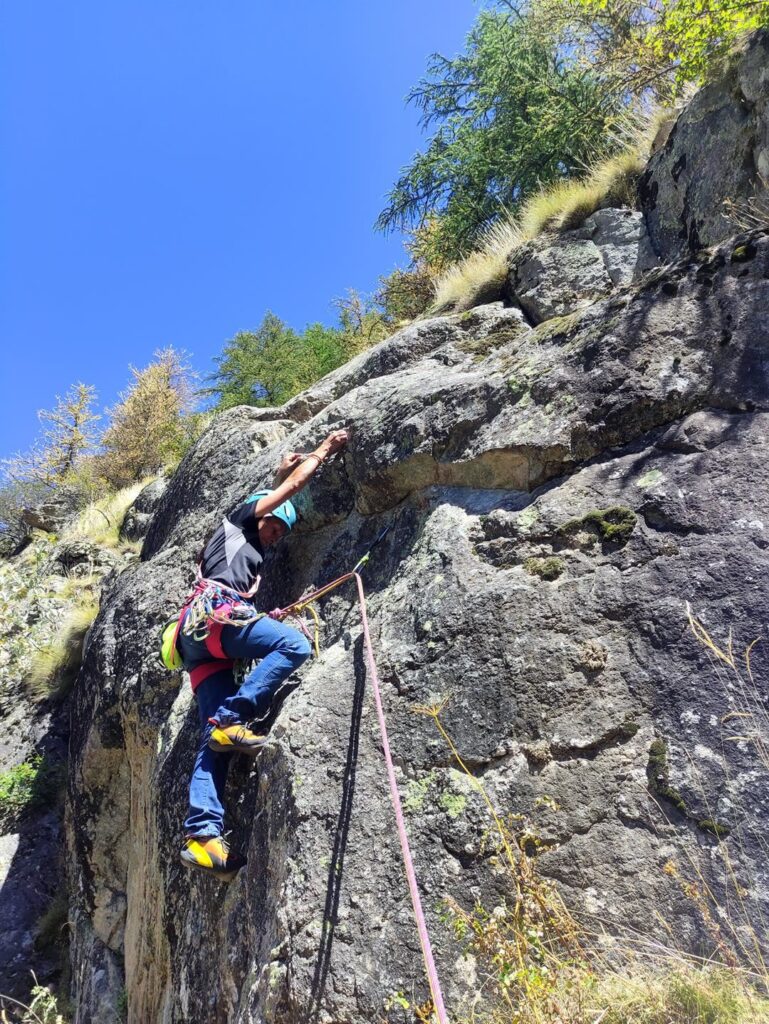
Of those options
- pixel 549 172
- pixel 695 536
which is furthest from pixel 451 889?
pixel 549 172

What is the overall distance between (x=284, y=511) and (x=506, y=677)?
93.1 inches

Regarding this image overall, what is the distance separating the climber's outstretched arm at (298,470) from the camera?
4902 millimetres

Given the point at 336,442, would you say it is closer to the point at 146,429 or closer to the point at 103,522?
the point at 103,522

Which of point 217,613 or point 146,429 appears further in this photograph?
point 146,429

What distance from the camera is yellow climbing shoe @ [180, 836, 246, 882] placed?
3.58m

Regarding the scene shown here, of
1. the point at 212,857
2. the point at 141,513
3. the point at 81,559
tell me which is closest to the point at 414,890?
the point at 212,857

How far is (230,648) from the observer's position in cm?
429

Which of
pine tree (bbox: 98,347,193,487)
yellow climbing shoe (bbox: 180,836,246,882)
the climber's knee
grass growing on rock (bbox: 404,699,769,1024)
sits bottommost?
grass growing on rock (bbox: 404,699,769,1024)

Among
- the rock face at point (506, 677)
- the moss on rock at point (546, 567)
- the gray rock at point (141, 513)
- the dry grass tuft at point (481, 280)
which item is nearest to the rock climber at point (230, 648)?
the rock face at point (506, 677)

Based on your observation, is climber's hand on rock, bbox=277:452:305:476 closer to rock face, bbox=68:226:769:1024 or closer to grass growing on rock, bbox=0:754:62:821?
rock face, bbox=68:226:769:1024

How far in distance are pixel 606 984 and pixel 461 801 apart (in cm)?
90

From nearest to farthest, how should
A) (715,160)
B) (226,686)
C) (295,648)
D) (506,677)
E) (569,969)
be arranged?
(569,969) → (506,677) → (295,648) → (226,686) → (715,160)

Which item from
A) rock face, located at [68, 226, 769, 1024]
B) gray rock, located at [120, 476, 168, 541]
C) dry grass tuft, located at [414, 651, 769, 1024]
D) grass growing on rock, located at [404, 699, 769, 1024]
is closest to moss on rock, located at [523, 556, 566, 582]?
rock face, located at [68, 226, 769, 1024]

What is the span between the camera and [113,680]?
6.17 meters
